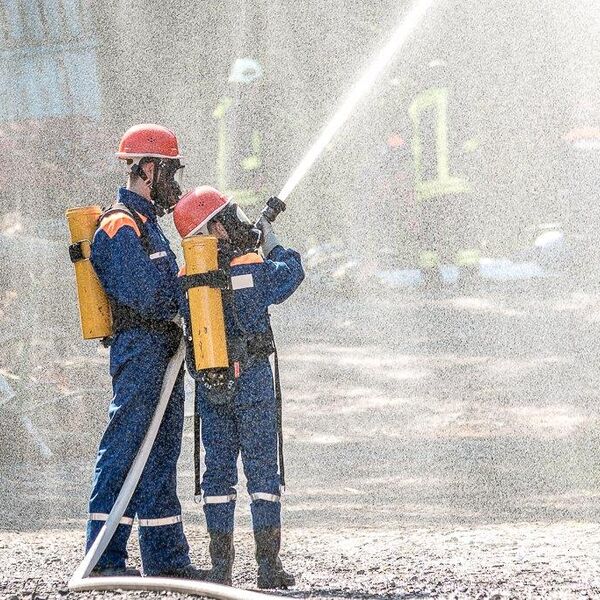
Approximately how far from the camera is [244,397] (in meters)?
5.14

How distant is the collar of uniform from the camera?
529 cm

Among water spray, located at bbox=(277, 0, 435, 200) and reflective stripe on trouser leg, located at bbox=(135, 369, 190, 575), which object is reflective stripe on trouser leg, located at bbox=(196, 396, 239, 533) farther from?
water spray, located at bbox=(277, 0, 435, 200)

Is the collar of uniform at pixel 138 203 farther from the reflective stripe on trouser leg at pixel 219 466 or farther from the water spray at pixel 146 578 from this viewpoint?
the reflective stripe on trouser leg at pixel 219 466

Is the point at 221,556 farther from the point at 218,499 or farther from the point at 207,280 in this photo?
the point at 207,280

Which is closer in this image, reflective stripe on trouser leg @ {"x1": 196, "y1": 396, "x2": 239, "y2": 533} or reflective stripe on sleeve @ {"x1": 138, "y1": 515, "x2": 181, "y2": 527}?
reflective stripe on trouser leg @ {"x1": 196, "y1": 396, "x2": 239, "y2": 533}

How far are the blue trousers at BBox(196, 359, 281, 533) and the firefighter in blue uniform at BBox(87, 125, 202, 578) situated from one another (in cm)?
18

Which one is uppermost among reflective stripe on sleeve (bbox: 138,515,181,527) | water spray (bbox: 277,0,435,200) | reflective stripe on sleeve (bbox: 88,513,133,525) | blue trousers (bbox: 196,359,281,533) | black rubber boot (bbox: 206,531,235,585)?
water spray (bbox: 277,0,435,200)

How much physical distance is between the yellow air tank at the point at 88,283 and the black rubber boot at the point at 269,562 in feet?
2.94

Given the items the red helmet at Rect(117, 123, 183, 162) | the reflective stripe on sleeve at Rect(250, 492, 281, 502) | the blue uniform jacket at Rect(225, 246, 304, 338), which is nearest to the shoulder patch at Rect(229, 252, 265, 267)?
the blue uniform jacket at Rect(225, 246, 304, 338)

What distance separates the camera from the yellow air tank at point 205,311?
197 inches

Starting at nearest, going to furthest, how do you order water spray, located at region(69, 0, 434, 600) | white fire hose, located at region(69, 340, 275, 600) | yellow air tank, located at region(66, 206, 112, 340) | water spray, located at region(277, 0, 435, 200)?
water spray, located at region(69, 0, 434, 600), white fire hose, located at region(69, 340, 275, 600), yellow air tank, located at region(66, 206, 112, 340), water spray, located at region(277, 0, 435, 200)

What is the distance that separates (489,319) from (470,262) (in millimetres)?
1127

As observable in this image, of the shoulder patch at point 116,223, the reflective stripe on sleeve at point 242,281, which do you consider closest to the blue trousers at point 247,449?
the reflective stripe on sleeve at point 242,281

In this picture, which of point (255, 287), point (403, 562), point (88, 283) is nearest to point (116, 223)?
point (88, 283)
